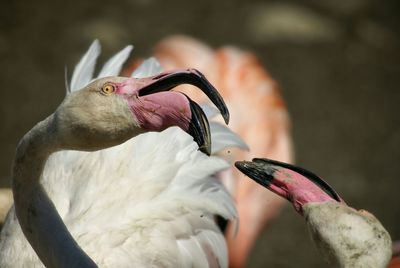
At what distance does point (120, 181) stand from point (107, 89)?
2.89 feet

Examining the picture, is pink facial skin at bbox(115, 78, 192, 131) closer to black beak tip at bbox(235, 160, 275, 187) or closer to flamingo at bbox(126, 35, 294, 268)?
black beak tip at bbox(235, 160, 275, 187)

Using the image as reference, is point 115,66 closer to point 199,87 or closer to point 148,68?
point 148,68

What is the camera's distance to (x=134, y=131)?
212 centimetres

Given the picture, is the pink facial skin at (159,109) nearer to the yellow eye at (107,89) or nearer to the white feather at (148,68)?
the yellow eye at (107,89)

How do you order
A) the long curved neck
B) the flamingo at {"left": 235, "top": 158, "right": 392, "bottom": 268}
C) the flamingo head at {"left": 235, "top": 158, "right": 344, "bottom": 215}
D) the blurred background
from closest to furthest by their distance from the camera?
the flamingo at {"left": 235, "top": 158, "right": 392, "bottom": 268} < the flamingo head at {"left": 235, "top": 158, "right": 344, "bottom": 215} < the long curved neck < the blurred background

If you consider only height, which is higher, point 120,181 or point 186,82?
point 186,82

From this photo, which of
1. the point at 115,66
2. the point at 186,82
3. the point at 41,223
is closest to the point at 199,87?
the point at 186,82

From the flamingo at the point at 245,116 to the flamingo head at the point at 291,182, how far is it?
1.12 metres

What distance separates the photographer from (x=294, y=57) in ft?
17.0

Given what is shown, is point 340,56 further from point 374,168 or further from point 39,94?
point 39,94

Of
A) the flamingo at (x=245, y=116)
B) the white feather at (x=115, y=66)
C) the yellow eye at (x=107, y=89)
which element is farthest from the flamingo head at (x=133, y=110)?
the flamingo at (x=245, y=116)

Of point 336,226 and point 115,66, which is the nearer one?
point 336,226

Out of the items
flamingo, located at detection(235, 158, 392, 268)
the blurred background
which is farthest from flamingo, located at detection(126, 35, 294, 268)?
flamingo, located at detection(235, 158, 392, 268)

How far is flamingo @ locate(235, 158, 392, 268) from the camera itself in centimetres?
204
